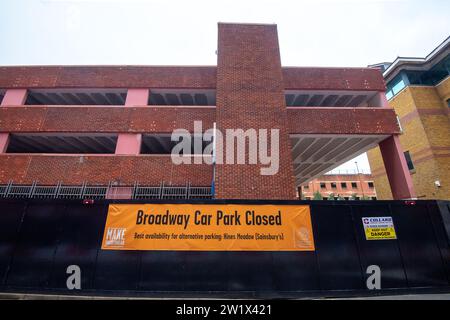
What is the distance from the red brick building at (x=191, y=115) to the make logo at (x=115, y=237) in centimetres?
538

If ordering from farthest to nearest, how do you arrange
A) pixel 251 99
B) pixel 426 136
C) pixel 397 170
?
1. pixel 426 136
2. pixel 397 170
3. pixel 251 99

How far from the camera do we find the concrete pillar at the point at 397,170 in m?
12.5

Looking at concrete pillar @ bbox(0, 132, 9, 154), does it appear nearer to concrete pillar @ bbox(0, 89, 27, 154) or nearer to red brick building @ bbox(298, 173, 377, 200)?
concrete pillar @ bbox(0, 89, 27, 154)

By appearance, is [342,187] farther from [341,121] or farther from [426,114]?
[341,121]

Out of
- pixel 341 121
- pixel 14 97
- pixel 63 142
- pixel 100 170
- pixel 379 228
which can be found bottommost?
pixel 379 228

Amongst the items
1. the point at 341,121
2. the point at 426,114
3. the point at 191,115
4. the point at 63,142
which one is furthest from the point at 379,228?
the point at 426,114

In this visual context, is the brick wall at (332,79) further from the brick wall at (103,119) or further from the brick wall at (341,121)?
the brick wall at (103,119)

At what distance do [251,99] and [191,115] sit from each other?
3871 mm

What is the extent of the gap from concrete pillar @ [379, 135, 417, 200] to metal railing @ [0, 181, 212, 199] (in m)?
11.3

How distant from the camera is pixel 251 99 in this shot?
513 inches

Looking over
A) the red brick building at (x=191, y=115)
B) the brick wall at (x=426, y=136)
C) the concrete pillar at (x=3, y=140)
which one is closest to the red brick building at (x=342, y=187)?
the brick wall at (x=426, y=136)

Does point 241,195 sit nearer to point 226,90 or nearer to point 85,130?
point 226,90
